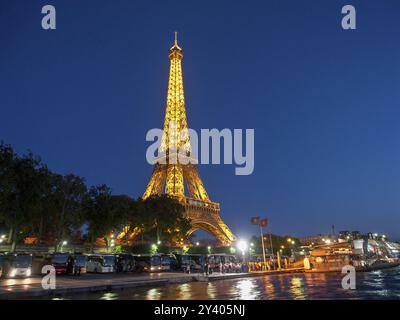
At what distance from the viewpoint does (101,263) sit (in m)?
38.6

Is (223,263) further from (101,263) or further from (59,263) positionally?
(59,263)

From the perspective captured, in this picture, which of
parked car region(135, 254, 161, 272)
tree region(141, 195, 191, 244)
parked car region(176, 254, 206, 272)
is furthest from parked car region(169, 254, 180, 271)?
tree region(141, 195, 191, 244)

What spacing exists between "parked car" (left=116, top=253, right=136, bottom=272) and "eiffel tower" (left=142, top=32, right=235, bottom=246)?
39.2 m

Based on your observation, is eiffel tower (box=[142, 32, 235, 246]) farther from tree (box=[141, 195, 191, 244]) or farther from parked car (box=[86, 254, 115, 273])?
parked car (box=[86, 254, 115, 273])

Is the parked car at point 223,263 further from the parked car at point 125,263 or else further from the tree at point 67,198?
the tree at point 67,198

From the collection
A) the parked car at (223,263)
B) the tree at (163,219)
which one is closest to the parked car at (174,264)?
the parked car at (223,263)

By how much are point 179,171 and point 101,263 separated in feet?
164

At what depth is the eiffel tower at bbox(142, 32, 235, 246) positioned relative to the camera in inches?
3356

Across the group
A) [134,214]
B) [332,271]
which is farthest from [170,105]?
[332,271]

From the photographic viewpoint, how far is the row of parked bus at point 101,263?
2955 centimetres

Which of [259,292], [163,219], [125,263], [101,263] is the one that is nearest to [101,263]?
[101,263]
